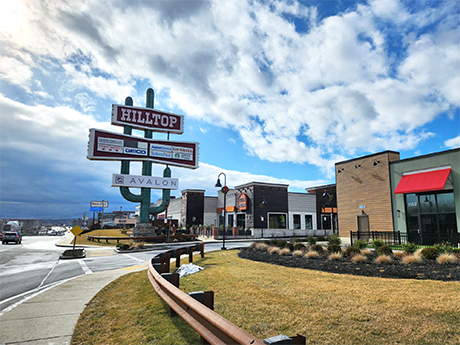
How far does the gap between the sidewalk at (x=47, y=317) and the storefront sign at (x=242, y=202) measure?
39.2 m

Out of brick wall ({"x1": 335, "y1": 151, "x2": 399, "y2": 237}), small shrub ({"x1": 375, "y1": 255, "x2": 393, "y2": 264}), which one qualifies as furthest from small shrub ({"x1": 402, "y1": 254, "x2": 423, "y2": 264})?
brick wall ({"x1": 335, "y1": 151, "x2": 399, "y2": 237})

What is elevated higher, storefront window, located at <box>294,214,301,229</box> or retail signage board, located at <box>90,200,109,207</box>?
retail signage board, located at <box>90,200,109,207</box>

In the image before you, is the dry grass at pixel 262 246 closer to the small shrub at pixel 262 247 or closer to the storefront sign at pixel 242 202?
the small shrub at pixel 262 247

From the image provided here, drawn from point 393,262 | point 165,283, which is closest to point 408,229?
point 393,262

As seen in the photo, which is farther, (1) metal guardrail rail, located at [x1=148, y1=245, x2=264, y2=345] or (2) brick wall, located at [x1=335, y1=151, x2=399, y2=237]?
(2) brick wall, located at [x1=335, y1=151, x2=399, y2=237]

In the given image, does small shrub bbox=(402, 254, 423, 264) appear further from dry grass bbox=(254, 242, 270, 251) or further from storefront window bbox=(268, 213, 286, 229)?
storefront window bbox=(268, 213, 286, 229)

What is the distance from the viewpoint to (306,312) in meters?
5.44

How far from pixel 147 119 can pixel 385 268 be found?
110 ft

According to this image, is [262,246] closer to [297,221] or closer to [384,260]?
[384,260]

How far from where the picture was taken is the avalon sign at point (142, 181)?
1406 inches

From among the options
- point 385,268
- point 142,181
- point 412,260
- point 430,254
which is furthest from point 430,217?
point 142,181

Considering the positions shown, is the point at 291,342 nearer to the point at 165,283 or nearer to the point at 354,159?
the point at 165,283

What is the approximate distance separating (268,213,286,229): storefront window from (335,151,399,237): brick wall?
19.3m

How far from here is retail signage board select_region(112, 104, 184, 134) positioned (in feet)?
118
